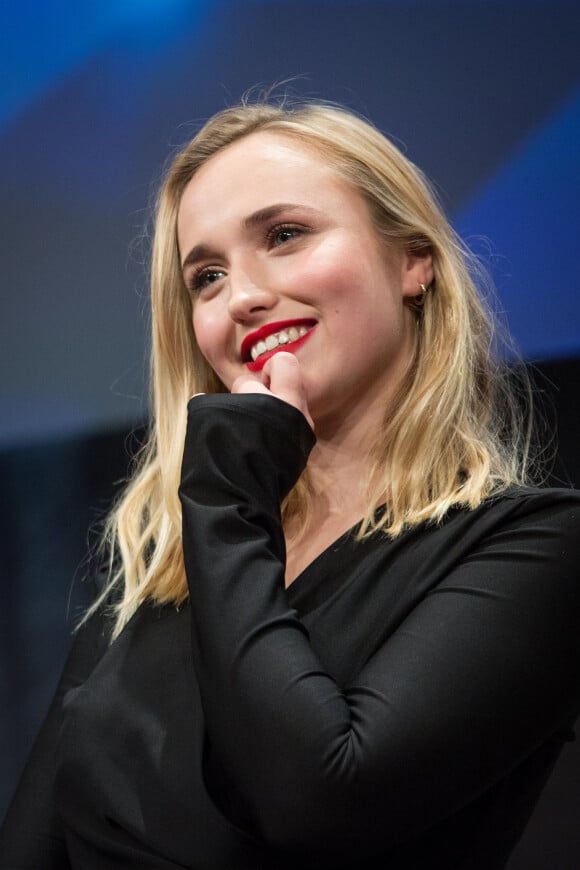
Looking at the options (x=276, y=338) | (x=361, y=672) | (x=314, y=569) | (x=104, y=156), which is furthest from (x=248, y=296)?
(x=104, y=156)

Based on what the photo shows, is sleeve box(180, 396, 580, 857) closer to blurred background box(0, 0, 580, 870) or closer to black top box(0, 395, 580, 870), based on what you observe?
black top box(0, 395, 580, 870)

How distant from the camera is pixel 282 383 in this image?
3.98 feet

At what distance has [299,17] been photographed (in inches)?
71.6

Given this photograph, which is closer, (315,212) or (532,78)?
(315,212)

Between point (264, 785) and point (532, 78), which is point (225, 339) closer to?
point (264, 785)

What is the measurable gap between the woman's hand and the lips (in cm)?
5

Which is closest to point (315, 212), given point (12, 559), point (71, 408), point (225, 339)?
point (225, 339)

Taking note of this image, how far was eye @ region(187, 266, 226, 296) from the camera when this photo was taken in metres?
1.42

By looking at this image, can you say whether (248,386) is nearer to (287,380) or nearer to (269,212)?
(287,380)

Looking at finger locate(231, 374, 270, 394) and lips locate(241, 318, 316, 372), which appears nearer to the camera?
finger locate(231, 374, 270, 394)

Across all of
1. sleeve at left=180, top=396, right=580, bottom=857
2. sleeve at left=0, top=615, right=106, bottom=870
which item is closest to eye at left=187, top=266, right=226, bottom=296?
sleeve at left=180, top=396, right=580, bottom=857

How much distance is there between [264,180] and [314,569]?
49cm

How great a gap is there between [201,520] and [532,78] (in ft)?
3.25

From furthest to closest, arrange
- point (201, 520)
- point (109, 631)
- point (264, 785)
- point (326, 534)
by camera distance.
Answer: point (109, 631), point (326, 534), point (201, 520), point (264, 785)
